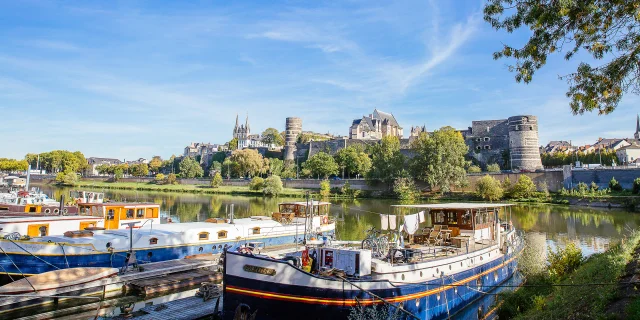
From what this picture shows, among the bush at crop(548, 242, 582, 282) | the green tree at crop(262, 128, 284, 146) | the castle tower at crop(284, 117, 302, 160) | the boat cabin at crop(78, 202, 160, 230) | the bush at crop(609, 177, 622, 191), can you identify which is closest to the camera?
the bush at crop(548, 242, 582, 282)

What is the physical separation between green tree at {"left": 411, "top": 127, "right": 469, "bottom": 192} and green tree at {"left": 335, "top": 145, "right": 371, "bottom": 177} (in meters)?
11.8

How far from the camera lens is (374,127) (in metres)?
95.6

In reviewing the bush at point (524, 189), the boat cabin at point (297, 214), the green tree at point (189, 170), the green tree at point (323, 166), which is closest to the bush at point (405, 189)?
the bush at point (524, 189)

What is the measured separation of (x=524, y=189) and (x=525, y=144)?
55.9ft

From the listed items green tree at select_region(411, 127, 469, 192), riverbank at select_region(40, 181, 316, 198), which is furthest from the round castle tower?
riverbank at select_region(40, 181, 316, 198)

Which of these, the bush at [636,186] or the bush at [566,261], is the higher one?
the bush at [636,186]

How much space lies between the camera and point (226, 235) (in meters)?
18.3

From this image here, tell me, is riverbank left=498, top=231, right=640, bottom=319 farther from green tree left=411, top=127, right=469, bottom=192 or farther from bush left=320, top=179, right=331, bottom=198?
→ bush left=320, top=179, right=331, bottom=198

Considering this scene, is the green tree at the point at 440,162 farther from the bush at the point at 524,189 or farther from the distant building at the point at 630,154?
the distant building at the point at 630,154

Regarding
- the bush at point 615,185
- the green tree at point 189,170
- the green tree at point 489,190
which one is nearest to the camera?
the bush at point 615,185

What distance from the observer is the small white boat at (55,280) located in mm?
11462

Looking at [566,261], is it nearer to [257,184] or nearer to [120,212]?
[120,212]

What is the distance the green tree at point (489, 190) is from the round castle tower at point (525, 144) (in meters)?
15.6

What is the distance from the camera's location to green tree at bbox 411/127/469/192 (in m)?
56.8
